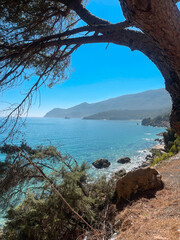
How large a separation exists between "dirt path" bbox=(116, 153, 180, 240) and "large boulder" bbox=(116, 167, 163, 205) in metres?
0.32

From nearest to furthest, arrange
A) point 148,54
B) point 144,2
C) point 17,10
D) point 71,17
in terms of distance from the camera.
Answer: point 144,2 < point 148,54 < point 17,10 < point 71,17

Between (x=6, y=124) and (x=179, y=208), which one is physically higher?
(x=6, y=124)

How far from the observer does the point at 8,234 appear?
3691 millimetres

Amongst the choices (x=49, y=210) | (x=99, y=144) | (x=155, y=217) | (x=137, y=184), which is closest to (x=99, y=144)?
(x=99, y=144)

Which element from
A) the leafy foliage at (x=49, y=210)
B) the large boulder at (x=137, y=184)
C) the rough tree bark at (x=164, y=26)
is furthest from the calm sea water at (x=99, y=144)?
the large boulder at (x=137, y=184)

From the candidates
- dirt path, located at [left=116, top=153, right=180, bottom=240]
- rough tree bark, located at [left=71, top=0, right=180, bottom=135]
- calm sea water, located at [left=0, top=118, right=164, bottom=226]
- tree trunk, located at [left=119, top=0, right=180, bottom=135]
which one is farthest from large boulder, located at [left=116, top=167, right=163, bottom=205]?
tree trunk, located at [left=119, top=0, right=180, bottom=135]

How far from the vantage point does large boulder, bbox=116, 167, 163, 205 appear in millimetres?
5278

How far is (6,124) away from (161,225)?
126 inches

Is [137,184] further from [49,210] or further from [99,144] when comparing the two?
[99,144]

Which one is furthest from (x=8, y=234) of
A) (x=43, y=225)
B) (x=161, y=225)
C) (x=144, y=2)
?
(x=144, y=2)

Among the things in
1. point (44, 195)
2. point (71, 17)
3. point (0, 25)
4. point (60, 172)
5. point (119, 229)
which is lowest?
point (119, 229)

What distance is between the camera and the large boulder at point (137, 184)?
5278 mm

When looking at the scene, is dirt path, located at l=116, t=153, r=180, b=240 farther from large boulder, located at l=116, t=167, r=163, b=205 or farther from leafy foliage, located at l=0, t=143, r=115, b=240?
leafy foliage, located at l=0, t=143, r=115, b=240

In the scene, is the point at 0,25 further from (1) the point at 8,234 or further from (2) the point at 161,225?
(2) the point at 161,225
